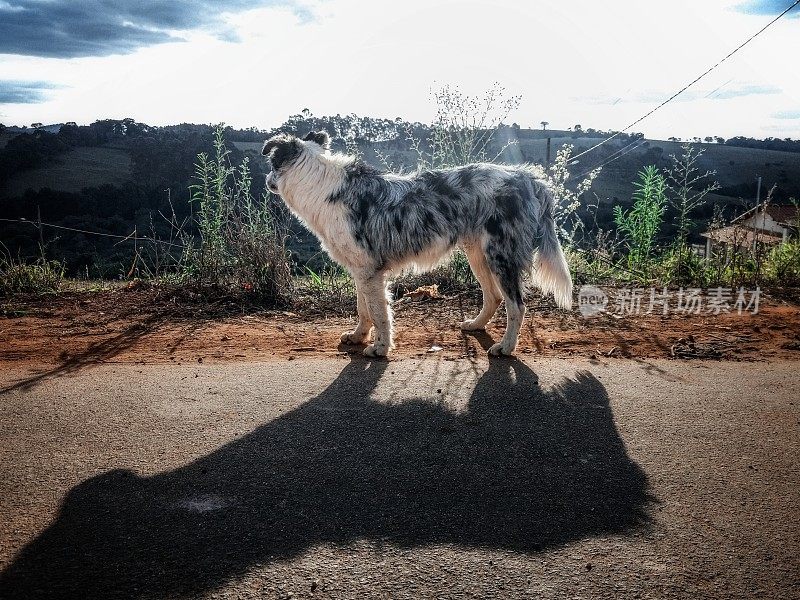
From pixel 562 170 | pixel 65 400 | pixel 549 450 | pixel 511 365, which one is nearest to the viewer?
pixel 549 450

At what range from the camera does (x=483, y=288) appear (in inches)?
242

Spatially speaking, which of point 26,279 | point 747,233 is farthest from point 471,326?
point 26,279

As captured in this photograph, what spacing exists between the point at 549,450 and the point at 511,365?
1589 mm

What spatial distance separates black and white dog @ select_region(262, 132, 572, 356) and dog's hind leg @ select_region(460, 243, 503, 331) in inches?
12.6

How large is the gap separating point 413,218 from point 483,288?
1217mm

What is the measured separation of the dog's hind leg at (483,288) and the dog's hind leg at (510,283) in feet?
1.11

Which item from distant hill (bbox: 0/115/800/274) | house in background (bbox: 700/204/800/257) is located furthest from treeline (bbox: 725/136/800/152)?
house in background (bbox: 700/204/800/257)

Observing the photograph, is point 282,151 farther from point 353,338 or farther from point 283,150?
Answer: point 353,338

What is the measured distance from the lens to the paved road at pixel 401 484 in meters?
2.46

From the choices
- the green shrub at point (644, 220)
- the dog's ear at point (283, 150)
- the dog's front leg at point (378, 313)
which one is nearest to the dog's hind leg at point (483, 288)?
the dog's front leg at point (378, 313)

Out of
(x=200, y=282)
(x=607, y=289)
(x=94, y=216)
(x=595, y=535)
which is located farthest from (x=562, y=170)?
(x=94, y=216)

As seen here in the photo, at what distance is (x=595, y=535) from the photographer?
8.96 ft

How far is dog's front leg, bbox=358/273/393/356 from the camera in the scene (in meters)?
5.39

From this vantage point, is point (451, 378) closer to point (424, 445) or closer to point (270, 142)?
point (424, 445)
